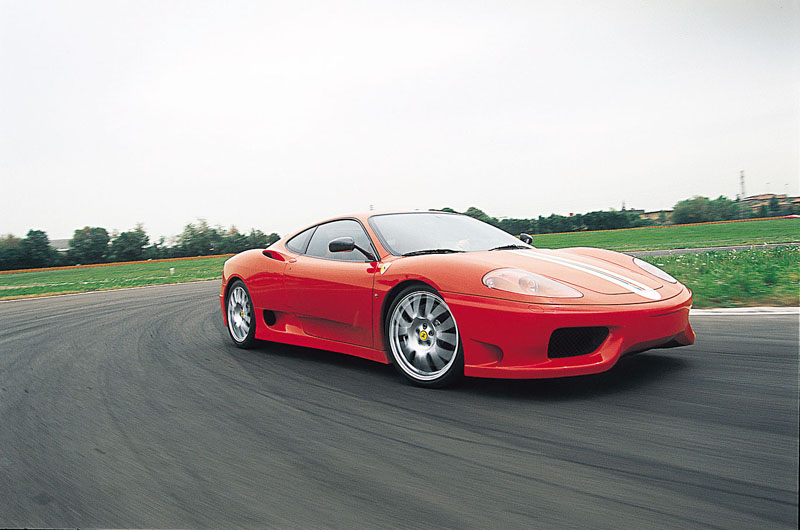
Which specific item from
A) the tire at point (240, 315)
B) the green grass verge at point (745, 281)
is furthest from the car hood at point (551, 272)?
the green grass verge at point (745, 281)

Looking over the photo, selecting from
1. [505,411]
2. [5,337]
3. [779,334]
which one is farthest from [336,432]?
[5,337]

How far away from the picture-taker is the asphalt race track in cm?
228

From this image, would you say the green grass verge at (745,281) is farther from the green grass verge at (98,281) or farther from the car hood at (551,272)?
the green grass verge at (98,281)

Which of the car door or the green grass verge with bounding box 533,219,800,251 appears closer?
the car door

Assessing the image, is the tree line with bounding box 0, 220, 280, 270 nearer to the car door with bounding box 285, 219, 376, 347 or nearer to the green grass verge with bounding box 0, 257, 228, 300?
the green grass verge with bounding box 0, 257, 228, 300

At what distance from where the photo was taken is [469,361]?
382 cm

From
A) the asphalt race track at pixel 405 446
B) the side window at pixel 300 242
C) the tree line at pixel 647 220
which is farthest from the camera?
the tree line at pixel 647 220

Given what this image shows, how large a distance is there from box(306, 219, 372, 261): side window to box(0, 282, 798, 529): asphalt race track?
871 mm

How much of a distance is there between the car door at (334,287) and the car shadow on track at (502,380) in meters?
0.26

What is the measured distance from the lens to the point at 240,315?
6078mm

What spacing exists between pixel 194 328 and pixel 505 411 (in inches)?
206

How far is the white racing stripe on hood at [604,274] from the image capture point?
3.91m

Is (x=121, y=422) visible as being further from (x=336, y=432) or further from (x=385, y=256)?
(x=385, y=256)

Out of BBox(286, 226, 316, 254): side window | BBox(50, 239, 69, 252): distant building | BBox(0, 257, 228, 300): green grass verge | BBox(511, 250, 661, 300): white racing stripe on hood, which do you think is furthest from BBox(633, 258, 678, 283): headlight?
BBox(50, 239, 69, 252): distant building
